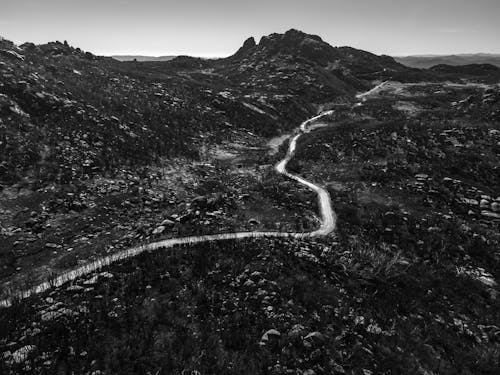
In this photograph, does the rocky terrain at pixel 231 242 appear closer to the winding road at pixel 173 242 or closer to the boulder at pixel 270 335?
the boulder at pixel 270 335

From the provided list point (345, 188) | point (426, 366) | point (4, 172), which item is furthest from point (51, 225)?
point (345, 188)

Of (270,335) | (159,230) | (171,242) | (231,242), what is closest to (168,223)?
(159,230)

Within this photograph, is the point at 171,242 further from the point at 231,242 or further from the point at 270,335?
the point at 270,335

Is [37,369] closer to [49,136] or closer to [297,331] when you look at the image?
[297,331]

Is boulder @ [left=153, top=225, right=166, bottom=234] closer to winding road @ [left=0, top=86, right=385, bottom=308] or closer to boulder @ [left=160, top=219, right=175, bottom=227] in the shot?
boulder @ [left=160, top=219, right=175, bottom=227]

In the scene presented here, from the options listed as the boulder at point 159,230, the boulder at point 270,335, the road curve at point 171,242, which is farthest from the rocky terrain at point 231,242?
the road curve at point 171,242

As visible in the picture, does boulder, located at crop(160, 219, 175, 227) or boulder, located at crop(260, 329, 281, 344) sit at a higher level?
boulder, located at crop(160, 219, 175, 227)

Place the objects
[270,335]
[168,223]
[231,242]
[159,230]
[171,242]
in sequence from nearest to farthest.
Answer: [270,335] → [171,242] → [231,242] → [159,230] → [168,223]

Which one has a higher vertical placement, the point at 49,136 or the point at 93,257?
the point at 49,136

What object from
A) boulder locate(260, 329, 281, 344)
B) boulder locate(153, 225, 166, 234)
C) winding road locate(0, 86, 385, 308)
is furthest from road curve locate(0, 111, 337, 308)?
boulder locate(260, 329, 281, 344)
